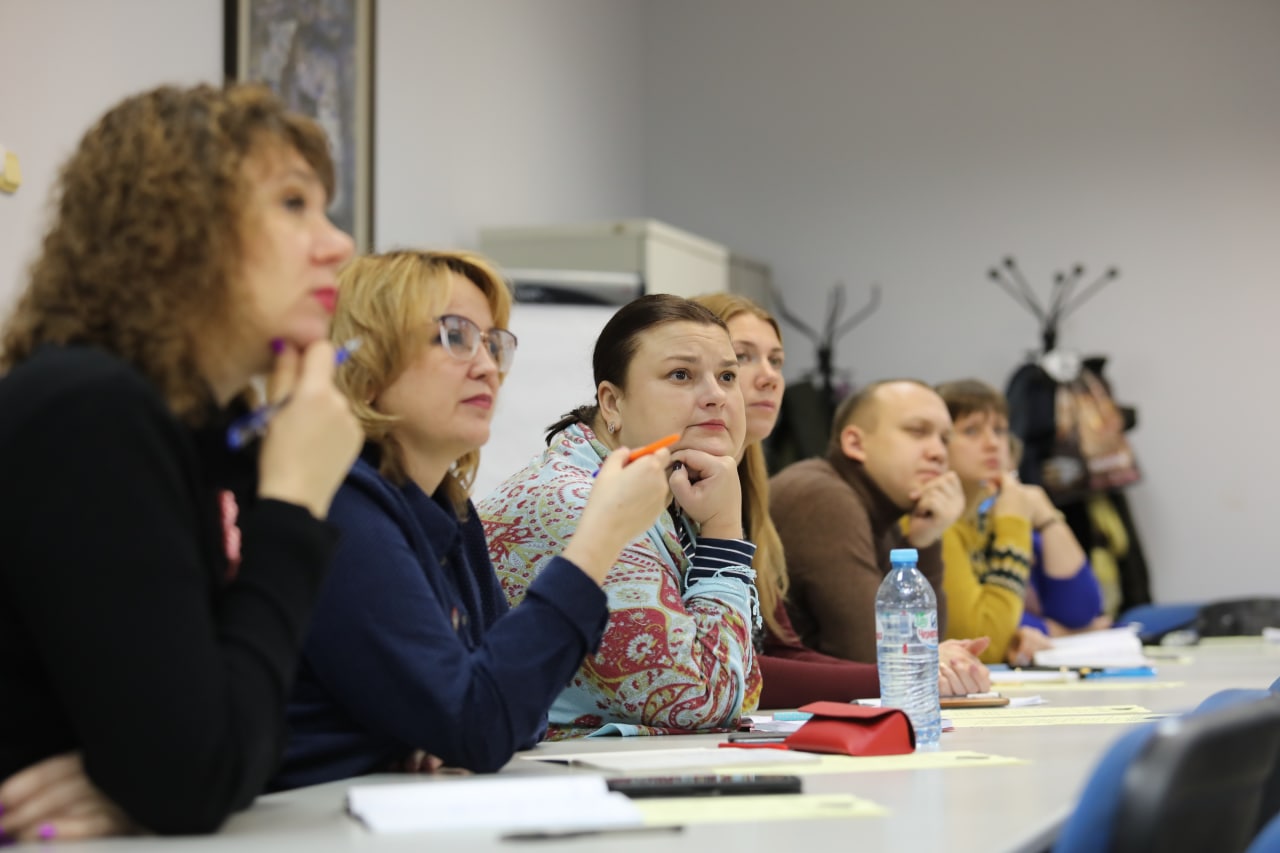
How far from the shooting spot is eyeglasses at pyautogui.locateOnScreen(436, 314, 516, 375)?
1.76 meters

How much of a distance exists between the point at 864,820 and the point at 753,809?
0.33 ft

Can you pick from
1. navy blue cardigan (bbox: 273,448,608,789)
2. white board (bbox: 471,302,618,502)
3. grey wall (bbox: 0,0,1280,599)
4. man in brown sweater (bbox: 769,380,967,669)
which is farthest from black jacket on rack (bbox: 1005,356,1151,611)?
navy blue cardigan (bbox: 273,448,608,789)

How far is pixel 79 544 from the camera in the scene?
1.05m

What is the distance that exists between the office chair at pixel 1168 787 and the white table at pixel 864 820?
0.09 metres

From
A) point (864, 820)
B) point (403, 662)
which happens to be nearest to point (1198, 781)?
point (864, 820)

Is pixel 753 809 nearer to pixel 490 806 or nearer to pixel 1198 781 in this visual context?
pixel 490 806

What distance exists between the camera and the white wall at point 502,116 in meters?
4.43

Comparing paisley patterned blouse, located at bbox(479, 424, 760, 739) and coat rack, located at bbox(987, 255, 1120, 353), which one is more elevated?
A: coat rack, located at bbox(987, 255, 1120, 353)

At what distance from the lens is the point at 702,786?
4.52 feet

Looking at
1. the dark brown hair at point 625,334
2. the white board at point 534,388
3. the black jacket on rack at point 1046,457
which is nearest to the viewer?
the dark brown hair at point 625,334

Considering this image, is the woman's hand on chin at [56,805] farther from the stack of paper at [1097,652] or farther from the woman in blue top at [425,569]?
the stack of paper at [1097,652]

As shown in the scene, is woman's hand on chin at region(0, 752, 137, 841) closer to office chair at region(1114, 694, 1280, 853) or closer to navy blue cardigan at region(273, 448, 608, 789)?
navy blue cardigan at region(273, 448, 608, 789)

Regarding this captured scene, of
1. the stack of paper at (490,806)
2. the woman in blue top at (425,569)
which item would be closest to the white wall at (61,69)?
the woman in blue top at (425,569)

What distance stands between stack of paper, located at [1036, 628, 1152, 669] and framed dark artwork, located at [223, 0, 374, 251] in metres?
2.10
